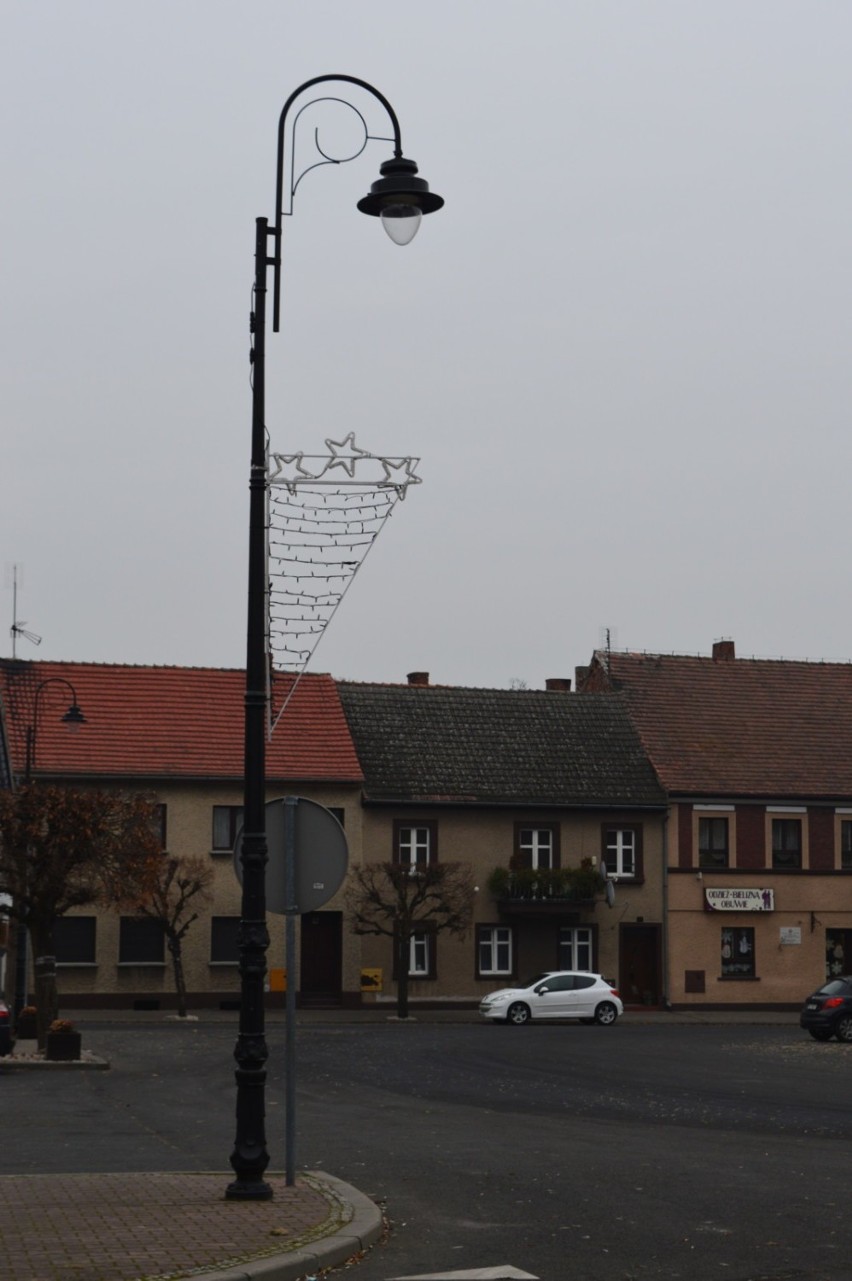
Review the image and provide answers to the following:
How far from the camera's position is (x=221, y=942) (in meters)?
46.9

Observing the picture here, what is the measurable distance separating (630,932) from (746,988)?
12.8 feet

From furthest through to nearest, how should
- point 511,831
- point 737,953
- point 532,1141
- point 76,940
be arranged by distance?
point 737,953 → point 511,831 → point 76,940 → point 532,1141

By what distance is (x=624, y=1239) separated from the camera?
10.5 metres

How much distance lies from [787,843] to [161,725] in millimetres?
19376

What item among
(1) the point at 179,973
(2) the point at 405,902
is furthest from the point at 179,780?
(2) the point at 405,902

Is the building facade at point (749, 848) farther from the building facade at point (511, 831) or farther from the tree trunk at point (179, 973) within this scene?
the tree trunk at point (179, 973)

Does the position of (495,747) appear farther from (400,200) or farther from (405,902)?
(400,200)

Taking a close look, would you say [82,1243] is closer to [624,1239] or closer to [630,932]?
[624,1239]

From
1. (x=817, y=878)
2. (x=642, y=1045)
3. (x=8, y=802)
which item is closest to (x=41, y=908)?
(x=8, y=802)

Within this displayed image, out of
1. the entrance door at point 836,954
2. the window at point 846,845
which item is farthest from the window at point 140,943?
the window at point 846,845

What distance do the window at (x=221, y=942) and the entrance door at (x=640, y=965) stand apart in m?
11.7

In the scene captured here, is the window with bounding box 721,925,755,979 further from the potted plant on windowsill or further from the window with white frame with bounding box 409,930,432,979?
the potted plant on windowsill

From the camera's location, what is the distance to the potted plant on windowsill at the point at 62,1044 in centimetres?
2644

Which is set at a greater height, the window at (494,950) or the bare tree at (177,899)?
the bare tree at (177,899)
